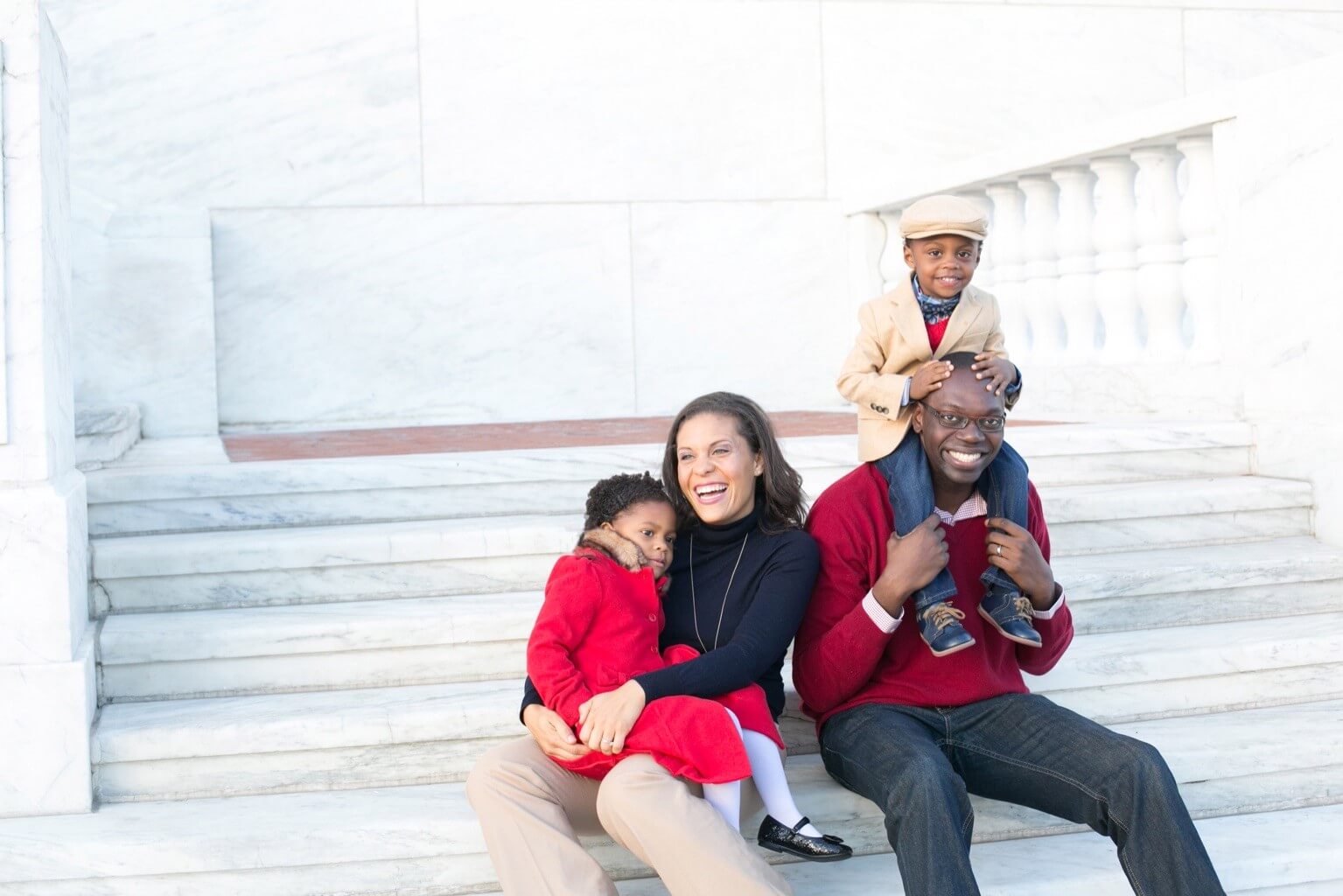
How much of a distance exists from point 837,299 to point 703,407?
4620 mm

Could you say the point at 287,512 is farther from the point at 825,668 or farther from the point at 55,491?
the point at 825,668

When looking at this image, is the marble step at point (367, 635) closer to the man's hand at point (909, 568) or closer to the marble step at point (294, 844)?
the marble step at point (294, 844)

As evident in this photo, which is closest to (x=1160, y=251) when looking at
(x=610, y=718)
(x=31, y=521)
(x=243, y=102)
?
(x=610, y=718)

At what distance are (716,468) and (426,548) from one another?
1.14 m

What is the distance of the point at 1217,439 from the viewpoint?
4.77 meters

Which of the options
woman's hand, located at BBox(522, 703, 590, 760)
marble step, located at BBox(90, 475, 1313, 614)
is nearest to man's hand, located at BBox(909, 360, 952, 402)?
woman's hand, located at BBox(522, 703, 590, 760)

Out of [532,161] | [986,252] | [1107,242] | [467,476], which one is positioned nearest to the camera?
[467,476]

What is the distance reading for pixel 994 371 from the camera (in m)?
3.15

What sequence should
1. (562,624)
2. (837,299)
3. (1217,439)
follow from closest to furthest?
(562,624) → (1217,439) → (837,299)

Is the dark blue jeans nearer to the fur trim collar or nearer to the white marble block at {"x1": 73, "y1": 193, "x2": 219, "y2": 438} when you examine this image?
the fur trim collar

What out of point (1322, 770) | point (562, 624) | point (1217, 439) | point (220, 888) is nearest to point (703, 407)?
point (562, 624)

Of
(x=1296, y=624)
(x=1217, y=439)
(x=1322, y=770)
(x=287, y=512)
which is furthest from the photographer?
(x=1217, y=439)

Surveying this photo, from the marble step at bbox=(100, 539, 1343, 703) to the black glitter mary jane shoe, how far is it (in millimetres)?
989

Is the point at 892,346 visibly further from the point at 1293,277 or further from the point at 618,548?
the point at 1293,277
